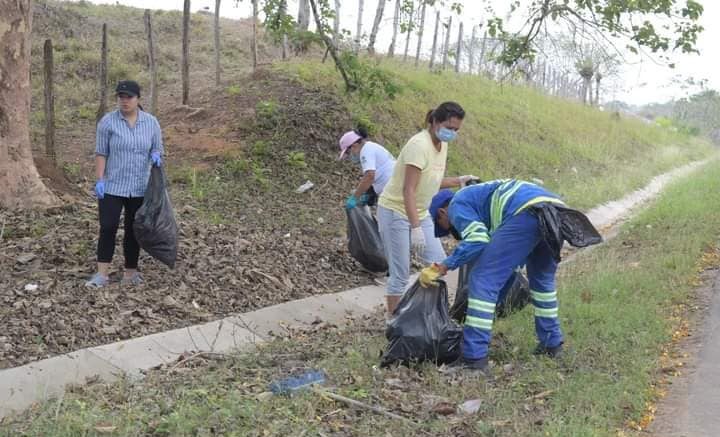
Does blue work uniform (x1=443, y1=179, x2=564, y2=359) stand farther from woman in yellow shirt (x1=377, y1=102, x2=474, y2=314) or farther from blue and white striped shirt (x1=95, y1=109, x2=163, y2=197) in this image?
blue and white striped shirt (x1=95, y1=109, x2=163, y2=197)

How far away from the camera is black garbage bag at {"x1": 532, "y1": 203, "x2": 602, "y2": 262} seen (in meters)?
4.43

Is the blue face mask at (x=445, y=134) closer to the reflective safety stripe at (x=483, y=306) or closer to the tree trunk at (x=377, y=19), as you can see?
the reflective safety stripe at (x=483, y=306)

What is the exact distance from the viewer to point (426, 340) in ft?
15.3

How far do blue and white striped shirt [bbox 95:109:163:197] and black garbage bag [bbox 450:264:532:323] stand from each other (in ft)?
8.67

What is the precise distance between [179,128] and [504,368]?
7478 mm

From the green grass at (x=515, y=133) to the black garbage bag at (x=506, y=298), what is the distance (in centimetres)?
455

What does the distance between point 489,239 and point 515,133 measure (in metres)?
12.9

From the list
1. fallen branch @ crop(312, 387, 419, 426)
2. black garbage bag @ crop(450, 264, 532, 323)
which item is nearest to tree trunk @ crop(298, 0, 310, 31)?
black garbage bag @ crop(450, 264, 532, 323)

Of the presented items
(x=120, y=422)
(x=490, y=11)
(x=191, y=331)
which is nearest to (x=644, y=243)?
(x=490, y=11)

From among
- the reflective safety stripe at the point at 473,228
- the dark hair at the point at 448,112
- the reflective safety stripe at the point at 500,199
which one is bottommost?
the reflective safety stripe at the point at 473,228

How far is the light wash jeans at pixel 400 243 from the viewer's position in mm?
5543

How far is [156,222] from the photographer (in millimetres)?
6098

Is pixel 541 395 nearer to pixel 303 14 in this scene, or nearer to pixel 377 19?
pixel 303 14

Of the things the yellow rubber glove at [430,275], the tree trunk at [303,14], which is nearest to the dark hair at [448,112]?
the yellow rubber glove at [430,275]
